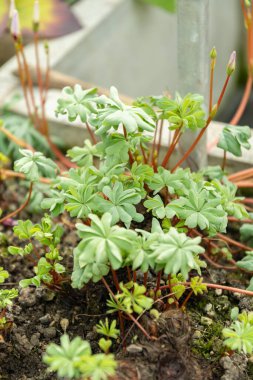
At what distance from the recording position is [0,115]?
1849 mm

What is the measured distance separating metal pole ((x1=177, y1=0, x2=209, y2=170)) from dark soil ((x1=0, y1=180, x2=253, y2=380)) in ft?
1.29

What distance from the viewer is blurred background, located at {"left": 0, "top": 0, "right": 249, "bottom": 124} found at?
2012mm

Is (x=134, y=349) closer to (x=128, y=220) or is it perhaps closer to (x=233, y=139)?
(x=128, y=220)

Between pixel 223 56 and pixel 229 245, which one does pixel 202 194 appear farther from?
pixel 223 56

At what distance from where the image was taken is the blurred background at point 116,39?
79.2 inches

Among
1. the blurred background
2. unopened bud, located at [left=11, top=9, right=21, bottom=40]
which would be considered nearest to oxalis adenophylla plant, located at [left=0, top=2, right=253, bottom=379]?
unopened bud, located at [left=11, top=9, right=21, bottom=40]

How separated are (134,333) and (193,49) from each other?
620mm

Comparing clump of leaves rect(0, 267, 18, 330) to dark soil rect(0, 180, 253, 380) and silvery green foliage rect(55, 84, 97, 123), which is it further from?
silvery green foliage rect(55, 84, 97, 123)

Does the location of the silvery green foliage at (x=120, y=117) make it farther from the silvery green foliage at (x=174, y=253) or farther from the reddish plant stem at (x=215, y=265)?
the reddish plant stem at (x=215, y=265)

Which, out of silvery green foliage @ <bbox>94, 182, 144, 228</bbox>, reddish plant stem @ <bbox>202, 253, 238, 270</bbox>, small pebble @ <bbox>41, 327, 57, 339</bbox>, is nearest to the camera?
silvery green foliage @ <bbox>94, 182, 144, 228</bbox>

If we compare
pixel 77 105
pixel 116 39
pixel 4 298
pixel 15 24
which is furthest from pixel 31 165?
pixel 116 39

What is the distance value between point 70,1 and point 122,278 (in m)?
1.32

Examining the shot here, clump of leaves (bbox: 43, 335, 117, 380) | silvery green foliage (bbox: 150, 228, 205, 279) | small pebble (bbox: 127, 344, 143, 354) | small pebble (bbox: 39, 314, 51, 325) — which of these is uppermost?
silvery green foliage (bbox: 150, 228, 205, 279)

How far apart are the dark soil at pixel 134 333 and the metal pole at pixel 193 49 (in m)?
0.39
